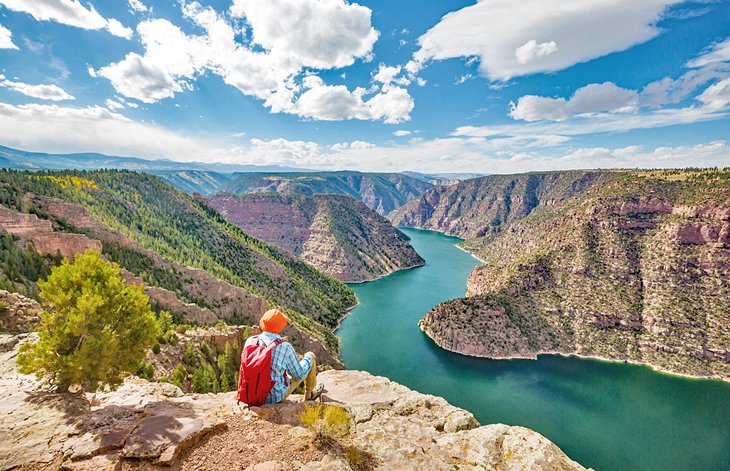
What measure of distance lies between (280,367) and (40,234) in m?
57.9

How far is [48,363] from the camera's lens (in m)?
11.6

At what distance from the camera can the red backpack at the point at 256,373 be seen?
10062mm

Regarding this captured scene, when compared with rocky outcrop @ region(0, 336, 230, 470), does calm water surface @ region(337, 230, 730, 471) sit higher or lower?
lower

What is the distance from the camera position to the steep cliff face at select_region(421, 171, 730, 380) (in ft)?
282

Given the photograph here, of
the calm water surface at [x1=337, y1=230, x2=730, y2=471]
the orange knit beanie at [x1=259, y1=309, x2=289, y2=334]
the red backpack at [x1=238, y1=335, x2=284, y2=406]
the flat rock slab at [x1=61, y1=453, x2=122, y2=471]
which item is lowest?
the calm water surface at [x1=337, y1=230, x2=730, y2=471]

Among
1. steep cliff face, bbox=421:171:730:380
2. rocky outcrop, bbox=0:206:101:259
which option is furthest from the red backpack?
steep cliff face, bbox=421:171:730:380

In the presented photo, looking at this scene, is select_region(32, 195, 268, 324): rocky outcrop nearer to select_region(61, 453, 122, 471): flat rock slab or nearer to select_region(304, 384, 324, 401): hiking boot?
select_region(304, 384, 324, 401): hiking boot

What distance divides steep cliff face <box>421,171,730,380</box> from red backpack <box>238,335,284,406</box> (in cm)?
8949

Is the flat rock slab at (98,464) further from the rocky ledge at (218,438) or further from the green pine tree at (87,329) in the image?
the green pine tree at (87,329)

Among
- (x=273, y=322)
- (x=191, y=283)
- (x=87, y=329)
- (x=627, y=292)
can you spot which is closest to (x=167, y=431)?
(x=273, y=322)

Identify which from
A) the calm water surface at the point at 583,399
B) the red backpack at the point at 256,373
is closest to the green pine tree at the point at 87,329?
the red backpack at the point at 256,373

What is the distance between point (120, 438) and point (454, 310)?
9868 centimetres

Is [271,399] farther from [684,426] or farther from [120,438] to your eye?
[684,426]

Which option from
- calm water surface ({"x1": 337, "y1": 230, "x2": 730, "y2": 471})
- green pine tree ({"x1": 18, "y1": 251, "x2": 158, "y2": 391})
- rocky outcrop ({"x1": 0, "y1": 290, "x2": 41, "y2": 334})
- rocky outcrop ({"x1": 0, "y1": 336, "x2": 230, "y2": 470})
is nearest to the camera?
rocky outcrop ({"x1": 0, "y1": 336, "x2": 230, "y2": 470})
